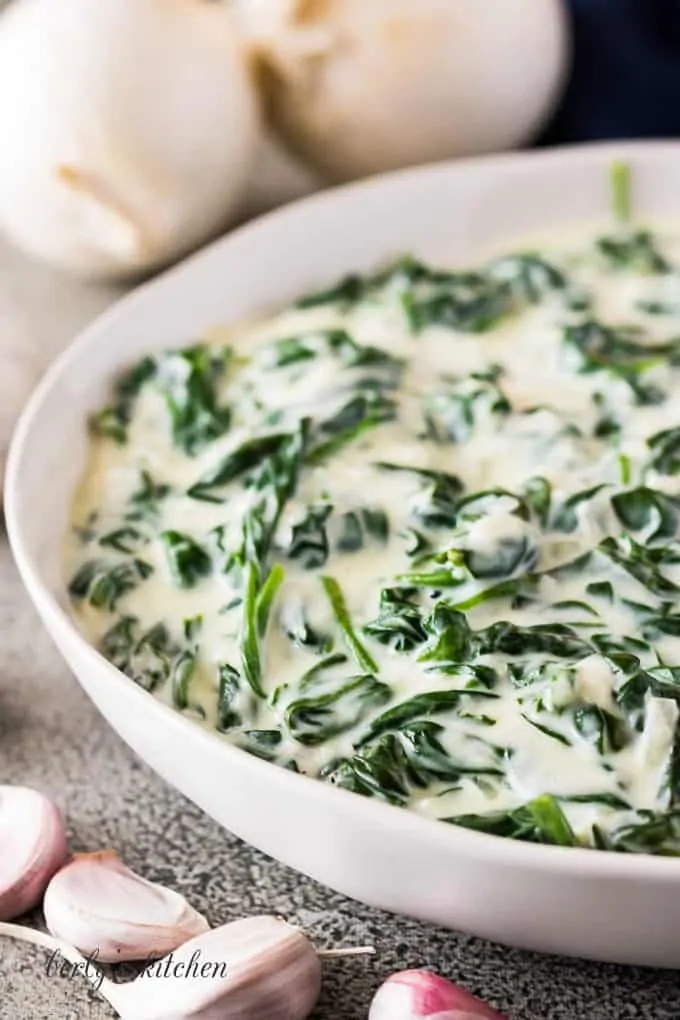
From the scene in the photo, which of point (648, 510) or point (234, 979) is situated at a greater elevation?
point (234, 979)

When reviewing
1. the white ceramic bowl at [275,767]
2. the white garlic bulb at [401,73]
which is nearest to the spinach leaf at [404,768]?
the white ceramic bowl at [275,767]

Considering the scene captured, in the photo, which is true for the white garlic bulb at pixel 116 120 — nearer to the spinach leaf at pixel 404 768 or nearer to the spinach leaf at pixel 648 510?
the spinach leaf at pixel 648 510

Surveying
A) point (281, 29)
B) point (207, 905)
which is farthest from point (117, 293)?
point (207, 905)

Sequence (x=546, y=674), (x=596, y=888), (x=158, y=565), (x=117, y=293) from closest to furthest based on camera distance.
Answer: (x=596, y=888) → (x=546, y=674) → (x=158, y=565) → (x=117, y=293)

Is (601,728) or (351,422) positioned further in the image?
(351,422)

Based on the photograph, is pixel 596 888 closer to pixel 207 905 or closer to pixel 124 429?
pixel 207 905

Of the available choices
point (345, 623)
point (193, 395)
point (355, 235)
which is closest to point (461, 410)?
point (193, 395)

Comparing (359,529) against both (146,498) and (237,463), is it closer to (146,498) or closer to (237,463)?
(237,463)

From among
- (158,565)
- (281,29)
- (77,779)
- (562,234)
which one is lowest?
(562,234)
